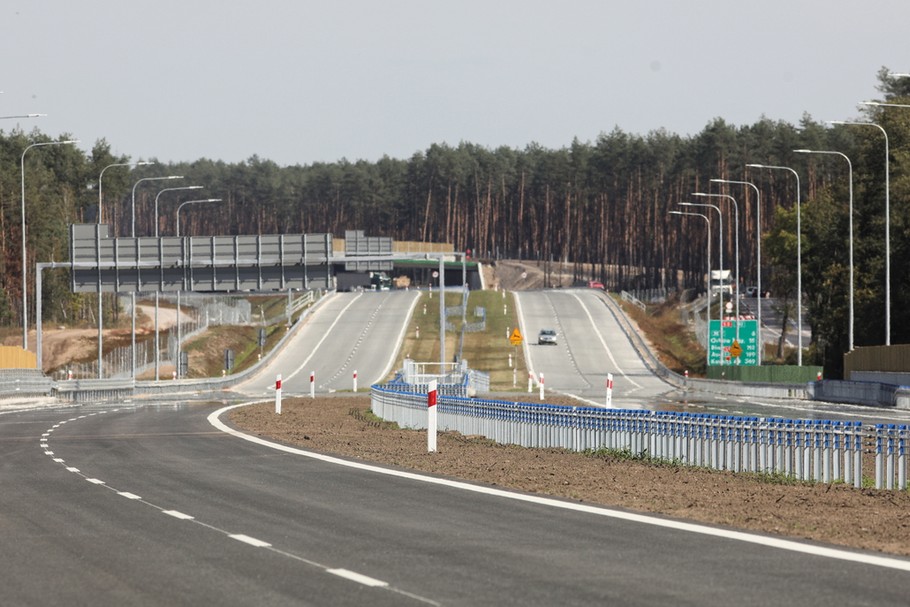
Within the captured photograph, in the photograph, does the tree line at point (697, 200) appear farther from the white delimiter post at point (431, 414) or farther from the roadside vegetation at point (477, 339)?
the white delimiter post at point (431, 414)

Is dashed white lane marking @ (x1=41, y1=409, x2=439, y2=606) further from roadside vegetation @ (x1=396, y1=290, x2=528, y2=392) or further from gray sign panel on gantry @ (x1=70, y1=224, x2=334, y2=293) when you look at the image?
roadside vegetation @ (x1=396, y1=290, x2=528, y2=392)

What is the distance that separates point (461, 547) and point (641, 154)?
563 feet

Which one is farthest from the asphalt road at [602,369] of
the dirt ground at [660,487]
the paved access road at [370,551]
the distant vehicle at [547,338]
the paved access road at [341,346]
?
the paved access road at [370,551]

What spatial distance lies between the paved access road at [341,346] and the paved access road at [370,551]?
5474 centimetres

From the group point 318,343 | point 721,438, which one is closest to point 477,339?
point 318,343

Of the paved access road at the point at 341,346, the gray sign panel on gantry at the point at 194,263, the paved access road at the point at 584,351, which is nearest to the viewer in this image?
the gray sign panel on gantry at the point at 194,263

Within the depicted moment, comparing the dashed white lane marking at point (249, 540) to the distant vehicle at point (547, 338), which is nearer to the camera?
the dashed white lane marking at point (249, 540)

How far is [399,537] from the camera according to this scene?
44.8ft

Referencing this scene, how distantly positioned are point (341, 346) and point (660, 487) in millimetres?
88597

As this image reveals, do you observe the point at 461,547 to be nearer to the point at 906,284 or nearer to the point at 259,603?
the point at 259,603

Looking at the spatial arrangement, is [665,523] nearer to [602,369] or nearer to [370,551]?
[370,551]

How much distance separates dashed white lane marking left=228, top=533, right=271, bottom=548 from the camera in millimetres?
13047

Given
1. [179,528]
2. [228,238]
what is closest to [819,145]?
[228,238]

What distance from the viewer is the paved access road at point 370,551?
402 inches
